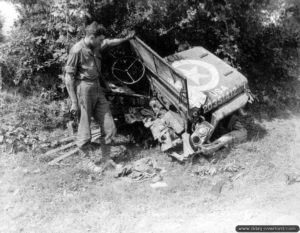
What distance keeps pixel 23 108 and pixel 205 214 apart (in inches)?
162

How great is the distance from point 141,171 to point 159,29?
3.19 m

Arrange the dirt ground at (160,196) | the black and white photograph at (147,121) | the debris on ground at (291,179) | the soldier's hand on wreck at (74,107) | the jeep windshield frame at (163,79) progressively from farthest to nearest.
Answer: the jeep windshield frame at (163,79) < the soldier's hand on wreck at (74,107) < the debris on ground at (291,179) < the black and white photograph at (147,121) < the dirt ground at (160,196)

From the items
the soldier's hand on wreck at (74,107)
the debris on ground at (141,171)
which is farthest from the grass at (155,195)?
the soldier's hand on wreck at (74,107)

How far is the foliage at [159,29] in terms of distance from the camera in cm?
733

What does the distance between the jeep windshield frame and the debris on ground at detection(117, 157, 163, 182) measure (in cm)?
95

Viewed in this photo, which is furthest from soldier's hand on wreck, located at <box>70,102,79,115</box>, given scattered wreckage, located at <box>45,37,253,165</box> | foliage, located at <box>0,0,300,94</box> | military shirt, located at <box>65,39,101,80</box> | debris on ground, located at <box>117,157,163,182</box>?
foliage, located at <box>0,0,300,94</box>

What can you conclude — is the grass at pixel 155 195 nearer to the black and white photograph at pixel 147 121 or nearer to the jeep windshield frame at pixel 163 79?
the black and white photograph at pixel 147 121

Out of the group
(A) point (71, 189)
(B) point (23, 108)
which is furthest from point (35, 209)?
(B) point (23, 108)

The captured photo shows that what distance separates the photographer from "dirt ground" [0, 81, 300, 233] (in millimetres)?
5008

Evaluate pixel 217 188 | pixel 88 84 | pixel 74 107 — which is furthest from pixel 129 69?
pixel 217 188

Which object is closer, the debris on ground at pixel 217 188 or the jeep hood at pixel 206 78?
the debris on ground at pixel 217 188

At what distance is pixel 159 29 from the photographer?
8133mm

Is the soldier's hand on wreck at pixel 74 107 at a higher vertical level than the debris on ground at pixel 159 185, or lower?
higher

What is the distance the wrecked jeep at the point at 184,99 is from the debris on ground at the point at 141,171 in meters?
0.34
